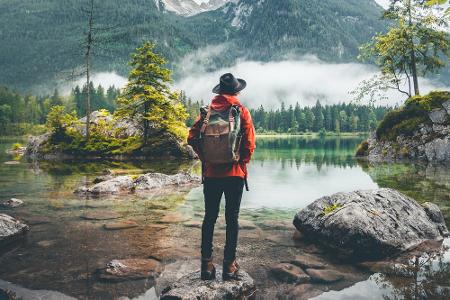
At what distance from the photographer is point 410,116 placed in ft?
121

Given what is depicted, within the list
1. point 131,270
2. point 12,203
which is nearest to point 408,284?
point 131,270

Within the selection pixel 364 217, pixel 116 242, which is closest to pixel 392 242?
pixel 364 217

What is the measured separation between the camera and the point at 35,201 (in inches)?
581

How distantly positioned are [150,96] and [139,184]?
21491 millimetres

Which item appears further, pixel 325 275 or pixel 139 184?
pixel 139 184

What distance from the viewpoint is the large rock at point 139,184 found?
56.2 feet

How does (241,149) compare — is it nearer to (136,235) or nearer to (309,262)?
(309,262)

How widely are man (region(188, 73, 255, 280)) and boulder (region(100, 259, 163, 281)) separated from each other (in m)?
1.35

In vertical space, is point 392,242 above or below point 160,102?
below

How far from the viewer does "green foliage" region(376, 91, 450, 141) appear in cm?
3463

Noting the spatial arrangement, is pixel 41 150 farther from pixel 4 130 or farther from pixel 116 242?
pixel 4 130

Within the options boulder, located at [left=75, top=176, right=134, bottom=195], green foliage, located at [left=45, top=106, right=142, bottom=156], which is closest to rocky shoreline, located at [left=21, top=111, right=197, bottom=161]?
green foliage, located at [left=45, top=106, right=142, bottom=156]

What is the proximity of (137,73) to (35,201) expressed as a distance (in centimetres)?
2635

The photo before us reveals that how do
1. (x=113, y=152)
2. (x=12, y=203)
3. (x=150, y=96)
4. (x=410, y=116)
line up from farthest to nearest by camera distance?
(x=113, y=152) < (x=150, y=96) < (x=410, y=116) < (x=12, y=203)
